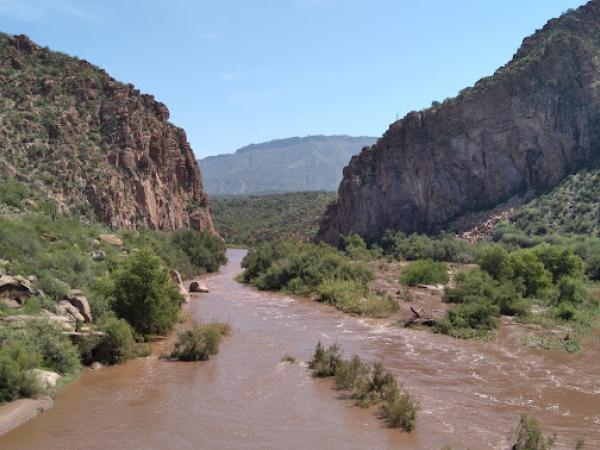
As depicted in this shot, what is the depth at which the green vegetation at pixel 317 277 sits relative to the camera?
3547 cm

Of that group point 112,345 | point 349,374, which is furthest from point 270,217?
point 349,374

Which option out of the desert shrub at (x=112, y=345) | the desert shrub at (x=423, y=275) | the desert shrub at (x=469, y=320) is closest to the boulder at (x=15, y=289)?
the desert shrub at (x=112, y=345)

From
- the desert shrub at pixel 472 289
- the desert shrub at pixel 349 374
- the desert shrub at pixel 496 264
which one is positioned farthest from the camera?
the desert shrub at pixel 496 264

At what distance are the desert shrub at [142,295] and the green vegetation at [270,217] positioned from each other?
67047mm

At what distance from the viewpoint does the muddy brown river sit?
568 inches

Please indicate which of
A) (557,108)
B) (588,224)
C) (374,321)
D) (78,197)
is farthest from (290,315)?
(557,108)

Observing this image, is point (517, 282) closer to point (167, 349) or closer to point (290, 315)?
point (290, 315)

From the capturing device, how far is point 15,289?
20547mm

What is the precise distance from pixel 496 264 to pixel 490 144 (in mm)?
38640

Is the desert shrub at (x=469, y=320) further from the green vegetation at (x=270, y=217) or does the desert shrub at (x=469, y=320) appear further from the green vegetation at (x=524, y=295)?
the green vegetation at (x=270, y=217)

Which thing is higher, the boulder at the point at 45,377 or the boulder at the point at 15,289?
the boulder at the point at 15,289

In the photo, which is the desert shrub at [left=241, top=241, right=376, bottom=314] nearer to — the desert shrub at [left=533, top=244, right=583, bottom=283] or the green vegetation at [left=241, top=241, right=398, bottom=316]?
the green vegetation at [left=241, top=241, right=398, bottom=316]

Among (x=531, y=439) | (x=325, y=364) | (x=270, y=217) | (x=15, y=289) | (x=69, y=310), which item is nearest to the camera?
(x=531, y=439)

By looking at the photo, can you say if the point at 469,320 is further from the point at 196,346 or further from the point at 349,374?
the point at 196,346
